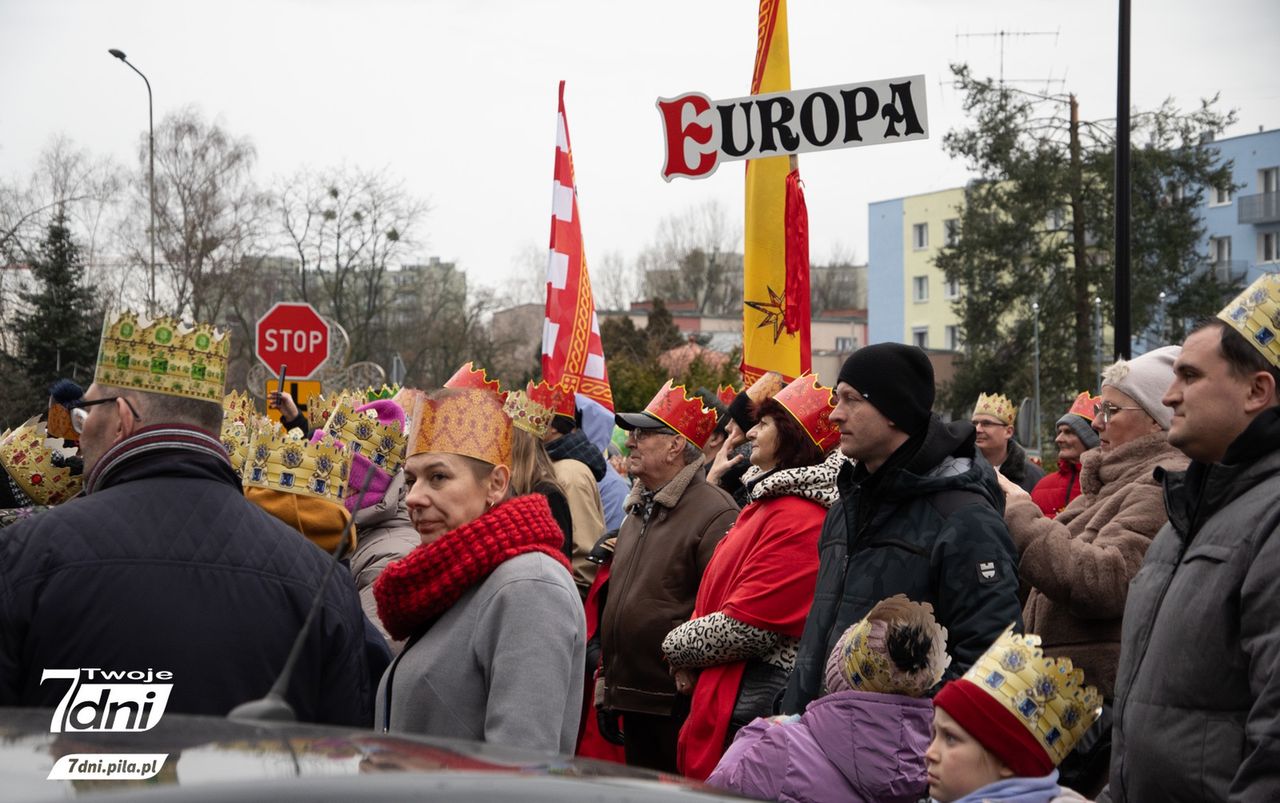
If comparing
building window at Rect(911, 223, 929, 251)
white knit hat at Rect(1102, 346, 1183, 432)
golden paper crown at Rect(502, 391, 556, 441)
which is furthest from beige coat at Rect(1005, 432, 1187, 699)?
building window at Rect(911, 223, 929, 251)

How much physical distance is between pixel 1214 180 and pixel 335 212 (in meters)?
25.0

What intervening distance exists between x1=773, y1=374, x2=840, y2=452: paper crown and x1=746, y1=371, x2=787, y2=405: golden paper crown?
1040 millimetres

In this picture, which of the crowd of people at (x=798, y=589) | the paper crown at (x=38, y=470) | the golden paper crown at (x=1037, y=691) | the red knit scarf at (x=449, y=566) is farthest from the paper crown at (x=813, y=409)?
the paper crown at (x=38, y=470)

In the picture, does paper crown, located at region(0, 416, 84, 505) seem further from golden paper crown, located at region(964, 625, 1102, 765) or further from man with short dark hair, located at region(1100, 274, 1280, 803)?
man with short dark hair, located at region(1100, 274, 1280, 803)

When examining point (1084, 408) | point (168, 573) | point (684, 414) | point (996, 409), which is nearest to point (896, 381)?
point (168, 573)

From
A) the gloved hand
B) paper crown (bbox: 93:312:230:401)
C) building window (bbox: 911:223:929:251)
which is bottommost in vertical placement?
the gloved hand

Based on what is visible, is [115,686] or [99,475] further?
[99,475]

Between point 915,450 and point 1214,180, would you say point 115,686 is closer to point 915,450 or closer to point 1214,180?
point 915,450

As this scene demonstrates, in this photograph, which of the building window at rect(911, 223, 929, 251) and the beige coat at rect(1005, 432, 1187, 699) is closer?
the beige coat at rect(1005, 432, 1187, 699)

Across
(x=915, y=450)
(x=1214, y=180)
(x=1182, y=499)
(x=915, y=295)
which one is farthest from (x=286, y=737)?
(x=915, y=295)

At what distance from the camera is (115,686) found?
3168mm

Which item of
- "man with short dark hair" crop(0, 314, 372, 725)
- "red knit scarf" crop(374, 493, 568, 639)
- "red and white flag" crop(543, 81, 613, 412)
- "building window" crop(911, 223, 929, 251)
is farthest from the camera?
"building window" crop(911, 223, 929, 251)

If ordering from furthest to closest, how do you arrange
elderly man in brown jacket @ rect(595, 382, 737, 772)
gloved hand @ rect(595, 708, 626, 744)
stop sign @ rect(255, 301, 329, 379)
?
stop sign @ rect(255, 301, 329, 379), gloved hand @ rect(595, 708, 626, 744), elderly man in brown jacket @ rect(595, 382, 737, 772)

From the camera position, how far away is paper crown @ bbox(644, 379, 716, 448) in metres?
7.15
